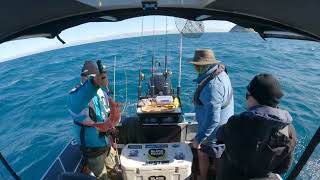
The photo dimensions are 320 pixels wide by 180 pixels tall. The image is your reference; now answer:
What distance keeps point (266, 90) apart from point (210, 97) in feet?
4.50

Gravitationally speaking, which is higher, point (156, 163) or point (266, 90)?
point (266, 90)

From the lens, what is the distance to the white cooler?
409cm

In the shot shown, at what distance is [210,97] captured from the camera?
3.93 m

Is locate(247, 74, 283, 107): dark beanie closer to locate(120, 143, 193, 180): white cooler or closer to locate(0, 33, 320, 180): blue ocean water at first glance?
locate(120, 143, 193, 180): white cooler

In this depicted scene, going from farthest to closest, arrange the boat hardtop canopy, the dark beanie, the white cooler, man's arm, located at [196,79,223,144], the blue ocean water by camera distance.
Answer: the blue ocean water, the white cooler, man's arm, located at [196,79,223,144], the dark beanie, the boat hardtop canopy

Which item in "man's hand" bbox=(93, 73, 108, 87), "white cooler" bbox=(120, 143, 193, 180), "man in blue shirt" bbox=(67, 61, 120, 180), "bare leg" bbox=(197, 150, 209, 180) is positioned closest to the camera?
"man's hand" bbox=(93, 73, 108, 87)

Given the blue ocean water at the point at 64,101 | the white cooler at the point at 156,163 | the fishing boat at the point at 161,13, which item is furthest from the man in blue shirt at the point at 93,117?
the blue ocean water at the point at 64,101

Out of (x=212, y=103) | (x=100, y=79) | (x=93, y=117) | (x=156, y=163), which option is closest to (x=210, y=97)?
(x=212, y=103)

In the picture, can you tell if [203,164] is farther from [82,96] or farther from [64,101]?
[64,101]

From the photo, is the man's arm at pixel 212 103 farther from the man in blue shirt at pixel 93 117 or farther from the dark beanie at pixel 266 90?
the dark beanie at pixel 266 90

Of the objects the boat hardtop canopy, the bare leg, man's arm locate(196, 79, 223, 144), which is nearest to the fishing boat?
the boat hardtop canopy

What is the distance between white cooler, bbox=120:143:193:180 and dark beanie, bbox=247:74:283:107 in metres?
1.82

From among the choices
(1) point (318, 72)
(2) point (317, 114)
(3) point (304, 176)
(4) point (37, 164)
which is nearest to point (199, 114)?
(3) point (304, 176)

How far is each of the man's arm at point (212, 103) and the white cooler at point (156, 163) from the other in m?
0.57
